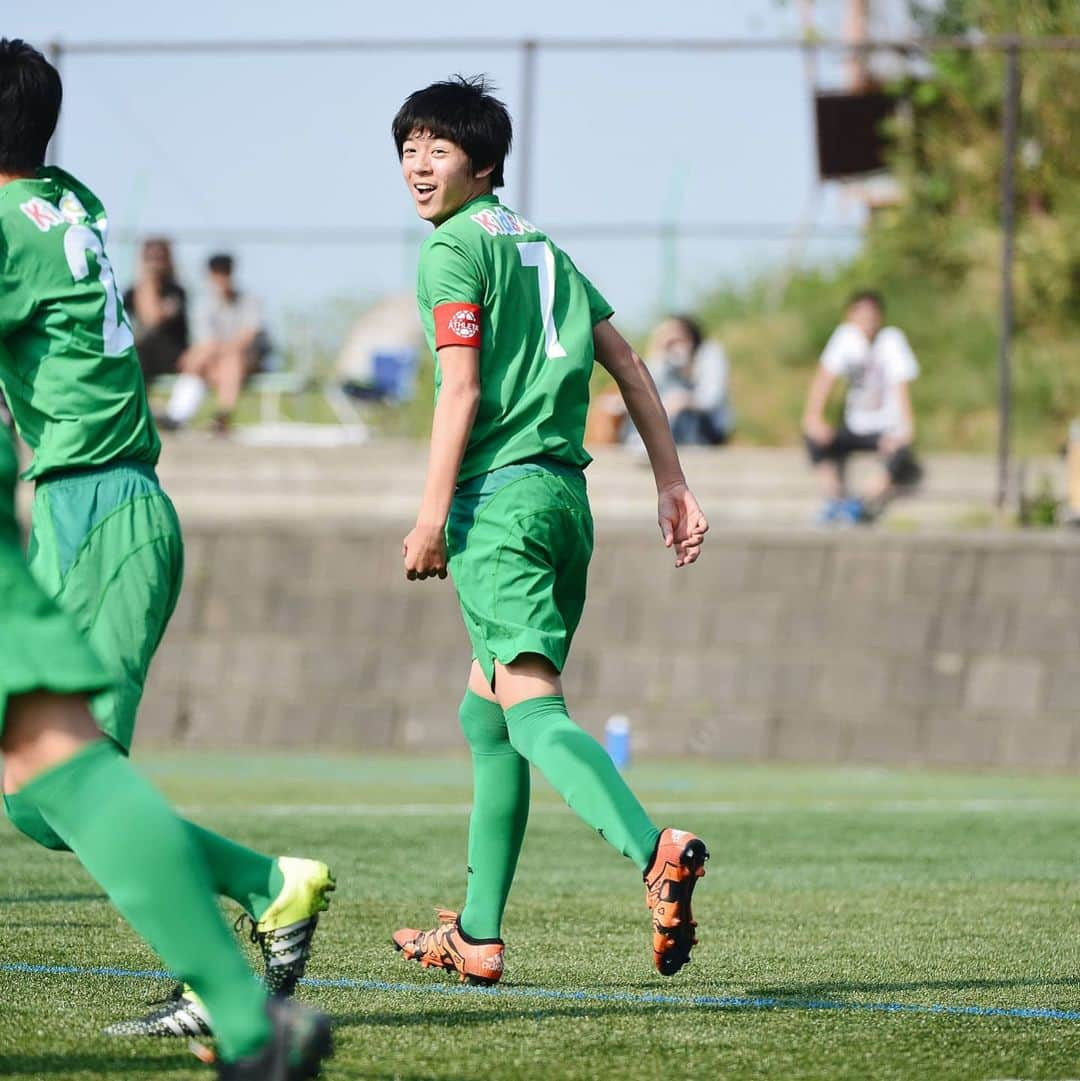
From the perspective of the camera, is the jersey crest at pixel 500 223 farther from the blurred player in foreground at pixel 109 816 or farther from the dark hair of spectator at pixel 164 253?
the dark hair of spectator at pixel 164 253

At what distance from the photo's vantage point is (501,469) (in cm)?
489

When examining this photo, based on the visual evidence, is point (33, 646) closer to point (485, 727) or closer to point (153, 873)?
point (153, 873)

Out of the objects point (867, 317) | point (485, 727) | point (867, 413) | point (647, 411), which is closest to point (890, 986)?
point (485, 727)

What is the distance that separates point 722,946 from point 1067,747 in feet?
25.2

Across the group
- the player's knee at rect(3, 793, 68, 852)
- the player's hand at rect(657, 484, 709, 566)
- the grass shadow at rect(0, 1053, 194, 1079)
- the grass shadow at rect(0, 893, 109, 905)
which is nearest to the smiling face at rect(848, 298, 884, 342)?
the grass shadow at rect(0, 893, 109, 905)

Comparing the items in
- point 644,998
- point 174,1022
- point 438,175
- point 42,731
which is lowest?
point 644,998

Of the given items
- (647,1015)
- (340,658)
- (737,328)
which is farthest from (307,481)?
(647,1015)

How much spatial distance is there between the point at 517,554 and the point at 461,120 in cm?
108

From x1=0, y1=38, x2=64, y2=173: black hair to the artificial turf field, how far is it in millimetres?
1847

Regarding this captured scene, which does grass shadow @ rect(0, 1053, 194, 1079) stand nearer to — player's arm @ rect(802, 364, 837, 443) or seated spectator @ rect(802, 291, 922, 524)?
seated spectator @ rect(802, 291, 922, 524)

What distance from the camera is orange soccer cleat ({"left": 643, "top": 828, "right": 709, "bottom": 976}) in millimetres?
4277

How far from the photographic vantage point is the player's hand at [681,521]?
17.0ft

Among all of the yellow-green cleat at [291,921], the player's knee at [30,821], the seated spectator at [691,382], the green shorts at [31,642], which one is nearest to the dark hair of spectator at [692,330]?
the seated spectator at [691,382]

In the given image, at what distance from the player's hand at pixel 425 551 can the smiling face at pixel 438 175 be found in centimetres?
88
